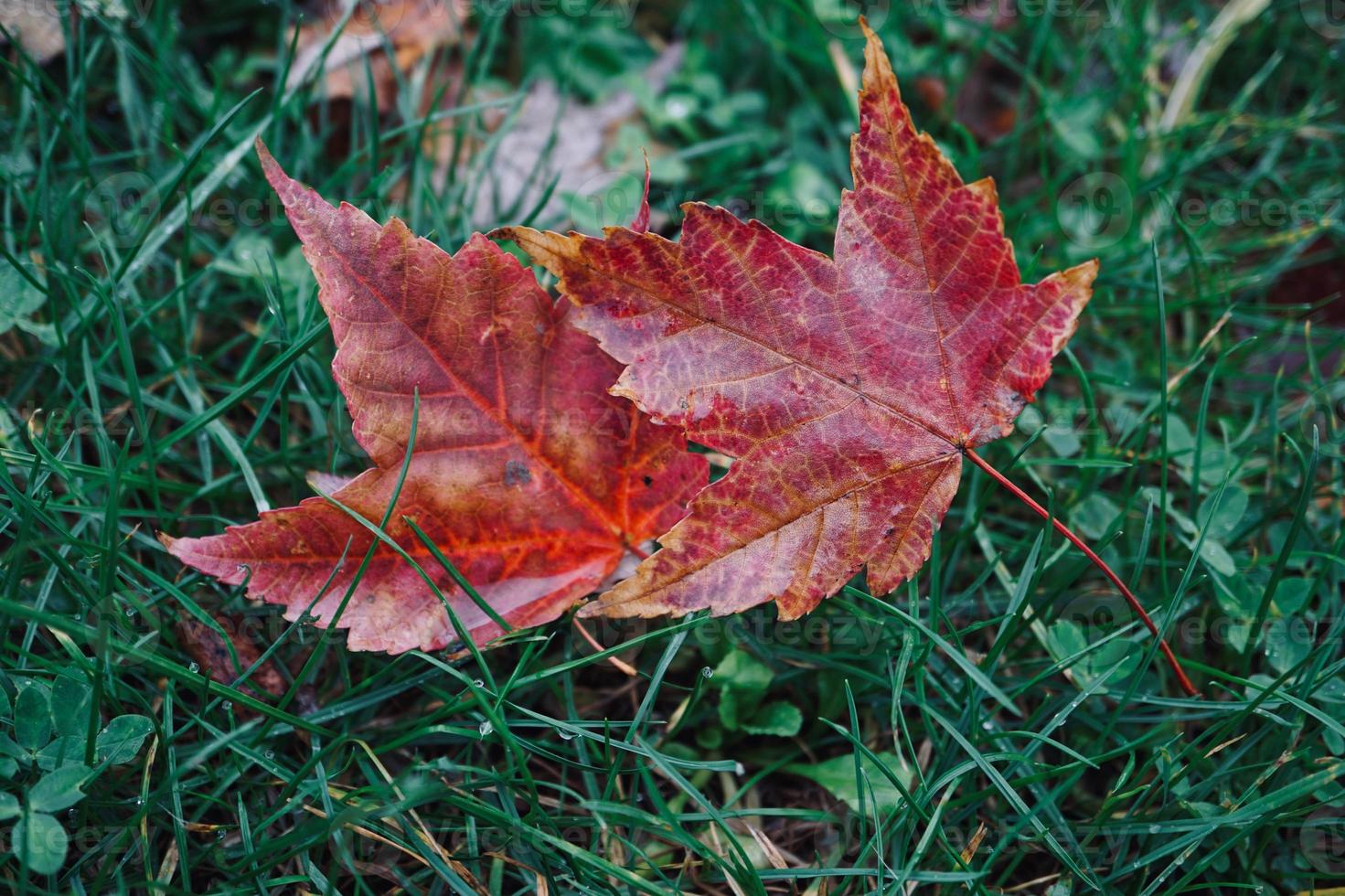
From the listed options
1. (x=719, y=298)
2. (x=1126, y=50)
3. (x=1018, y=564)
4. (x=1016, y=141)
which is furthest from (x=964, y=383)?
(x=1126, y=50)

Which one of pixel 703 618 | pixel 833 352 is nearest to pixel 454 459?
pixel 703 618

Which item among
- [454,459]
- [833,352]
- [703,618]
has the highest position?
[833,352]

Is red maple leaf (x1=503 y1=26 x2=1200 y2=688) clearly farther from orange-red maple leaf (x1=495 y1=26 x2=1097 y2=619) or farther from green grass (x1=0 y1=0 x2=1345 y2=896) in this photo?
green grass (x1=0 y1=0 x2=1345 y2=896)

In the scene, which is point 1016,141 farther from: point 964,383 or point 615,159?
point 964,383

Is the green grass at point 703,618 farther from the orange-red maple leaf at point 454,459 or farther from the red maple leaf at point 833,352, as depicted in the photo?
the red maple leaf at point 833,352

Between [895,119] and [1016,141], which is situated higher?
[895,119]

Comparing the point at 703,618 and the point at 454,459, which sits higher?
the point at 454,459

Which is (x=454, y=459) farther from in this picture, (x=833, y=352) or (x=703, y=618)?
(x=833, y=352)
